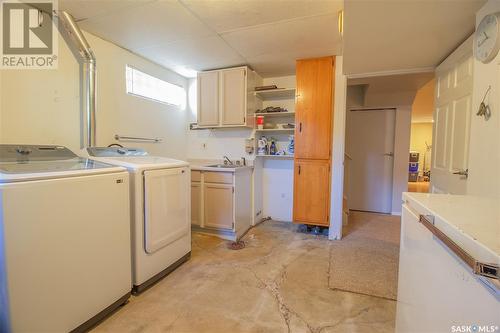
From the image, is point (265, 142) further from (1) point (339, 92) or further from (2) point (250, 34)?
(2) point (250, 34)

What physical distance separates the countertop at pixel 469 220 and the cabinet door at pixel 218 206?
2246 mm

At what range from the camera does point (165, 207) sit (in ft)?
6.84

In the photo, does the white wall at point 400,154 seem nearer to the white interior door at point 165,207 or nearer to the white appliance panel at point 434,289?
the white appliance panel at point 434,289

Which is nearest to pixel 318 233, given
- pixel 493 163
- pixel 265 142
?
pixel 265 142

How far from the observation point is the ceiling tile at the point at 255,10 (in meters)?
1.88

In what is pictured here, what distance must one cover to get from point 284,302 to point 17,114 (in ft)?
8.42

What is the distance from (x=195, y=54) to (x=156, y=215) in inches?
80.2

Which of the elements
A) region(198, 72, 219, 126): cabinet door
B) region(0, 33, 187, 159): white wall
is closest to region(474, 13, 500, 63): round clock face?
region(198, 72, 219, 126): cabinet door

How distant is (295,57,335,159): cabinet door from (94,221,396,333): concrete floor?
1346 millimetres

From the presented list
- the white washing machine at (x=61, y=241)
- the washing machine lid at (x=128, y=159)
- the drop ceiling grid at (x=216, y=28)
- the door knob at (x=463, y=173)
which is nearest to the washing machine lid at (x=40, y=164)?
the white washing machine at (x=61, y=241)

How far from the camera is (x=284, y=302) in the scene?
1.80m

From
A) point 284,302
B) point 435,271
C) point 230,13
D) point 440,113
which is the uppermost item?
point 230,13

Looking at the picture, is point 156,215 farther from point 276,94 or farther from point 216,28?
point 276,94

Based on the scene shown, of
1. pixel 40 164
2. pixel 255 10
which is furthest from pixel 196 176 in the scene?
pixel 255 10
